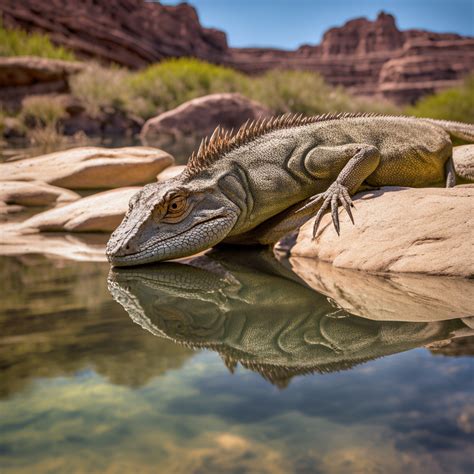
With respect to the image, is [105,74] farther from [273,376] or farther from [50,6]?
[273,376]

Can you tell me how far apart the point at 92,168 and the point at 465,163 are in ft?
14.8

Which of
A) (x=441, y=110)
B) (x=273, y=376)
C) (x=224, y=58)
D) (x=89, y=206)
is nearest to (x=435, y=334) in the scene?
(x=273, y=376)

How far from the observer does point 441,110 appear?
1731 centimetres

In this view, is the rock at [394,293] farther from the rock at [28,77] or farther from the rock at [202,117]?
the rock at [28,77]

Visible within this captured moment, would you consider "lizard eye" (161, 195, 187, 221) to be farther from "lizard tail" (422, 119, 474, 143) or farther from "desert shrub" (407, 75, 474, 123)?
"desert shrub" (407, 75, 474, 123)

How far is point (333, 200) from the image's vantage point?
426 cm

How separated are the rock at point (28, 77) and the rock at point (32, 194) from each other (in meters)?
13.2

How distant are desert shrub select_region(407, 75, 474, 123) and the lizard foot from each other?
13537 millimetres

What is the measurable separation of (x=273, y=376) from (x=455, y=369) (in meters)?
0.72

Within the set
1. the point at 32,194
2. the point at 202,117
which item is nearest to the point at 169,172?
the point at 32,194

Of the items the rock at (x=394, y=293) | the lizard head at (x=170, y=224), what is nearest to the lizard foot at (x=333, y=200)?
the rock at (x=394, y=293)

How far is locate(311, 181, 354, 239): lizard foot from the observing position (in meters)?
4.19

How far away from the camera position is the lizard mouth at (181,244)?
13.2 ft

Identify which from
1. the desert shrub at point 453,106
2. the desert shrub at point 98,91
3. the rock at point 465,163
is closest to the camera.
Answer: the rock at point 465,163
